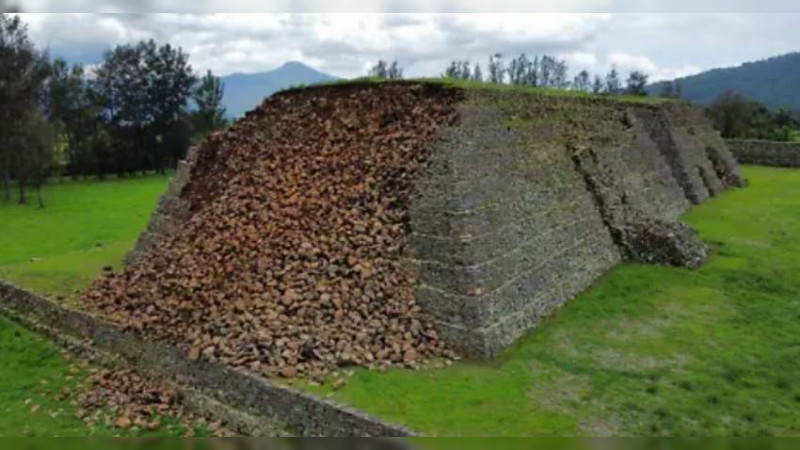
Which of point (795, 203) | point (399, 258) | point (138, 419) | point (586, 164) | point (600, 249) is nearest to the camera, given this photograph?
point (138, 419)

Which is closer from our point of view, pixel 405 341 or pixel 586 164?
pixel 405 341

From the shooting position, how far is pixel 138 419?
984 centimetres

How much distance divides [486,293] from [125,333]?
19.3ft

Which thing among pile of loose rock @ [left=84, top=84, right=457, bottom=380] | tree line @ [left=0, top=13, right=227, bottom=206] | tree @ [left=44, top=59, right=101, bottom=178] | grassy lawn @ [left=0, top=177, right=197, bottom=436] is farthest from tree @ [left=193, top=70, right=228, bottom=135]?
pile of loose rock @ [left=84, top=84, right=457, bottom=380]

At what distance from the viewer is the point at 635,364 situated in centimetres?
1016

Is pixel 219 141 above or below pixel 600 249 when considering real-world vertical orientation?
above

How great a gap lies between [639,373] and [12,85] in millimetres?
36535

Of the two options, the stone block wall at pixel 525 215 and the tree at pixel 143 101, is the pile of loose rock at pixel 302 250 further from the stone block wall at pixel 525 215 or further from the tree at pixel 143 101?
the tree at pixel 143 101

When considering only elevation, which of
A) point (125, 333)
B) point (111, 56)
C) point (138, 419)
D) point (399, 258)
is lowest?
point (138, 419)

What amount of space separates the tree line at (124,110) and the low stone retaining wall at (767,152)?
1416 inches

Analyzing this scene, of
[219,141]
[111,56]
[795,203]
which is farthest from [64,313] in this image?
[111,56]

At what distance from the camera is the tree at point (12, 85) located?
35781mm

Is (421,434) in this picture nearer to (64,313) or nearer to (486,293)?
(486,293)

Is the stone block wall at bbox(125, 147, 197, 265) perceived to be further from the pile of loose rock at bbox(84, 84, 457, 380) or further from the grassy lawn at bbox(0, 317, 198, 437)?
the grassy lawn at bbox(0, 317, 198, 437)
